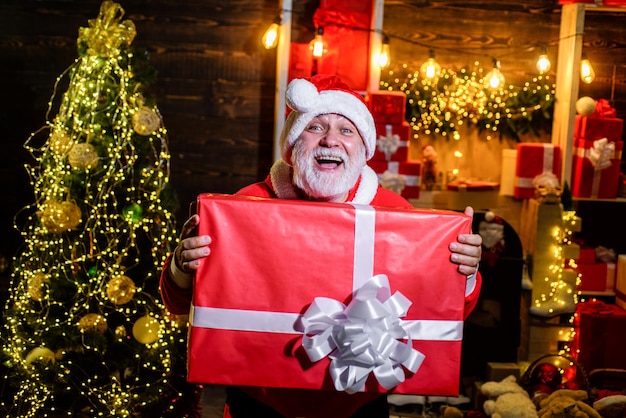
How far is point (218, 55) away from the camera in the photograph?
4.28 metres

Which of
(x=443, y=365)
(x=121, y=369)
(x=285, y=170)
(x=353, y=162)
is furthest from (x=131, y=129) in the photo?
(x=443, y=365)

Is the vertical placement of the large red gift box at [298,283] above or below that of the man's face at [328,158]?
below

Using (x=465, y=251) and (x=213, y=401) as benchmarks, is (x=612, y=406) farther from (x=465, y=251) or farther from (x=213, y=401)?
(x=213, y=401)

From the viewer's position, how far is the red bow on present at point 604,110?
13.5ft

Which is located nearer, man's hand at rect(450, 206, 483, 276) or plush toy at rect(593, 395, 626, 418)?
man's hand at rect(450, 206, 483, 276)

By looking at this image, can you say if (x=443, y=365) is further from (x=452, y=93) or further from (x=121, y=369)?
(x=452, y=93)

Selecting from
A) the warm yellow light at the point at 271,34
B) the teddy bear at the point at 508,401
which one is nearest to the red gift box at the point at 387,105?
the warm yellow light at the point at 271,34

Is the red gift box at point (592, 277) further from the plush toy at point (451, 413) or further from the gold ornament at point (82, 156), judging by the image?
the gold ornament at point (82, 156)

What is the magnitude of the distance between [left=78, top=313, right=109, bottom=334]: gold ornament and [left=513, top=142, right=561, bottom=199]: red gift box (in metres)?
2.17

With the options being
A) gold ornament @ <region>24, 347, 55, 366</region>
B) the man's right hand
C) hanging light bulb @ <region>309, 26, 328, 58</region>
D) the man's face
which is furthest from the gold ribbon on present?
the man's right hand

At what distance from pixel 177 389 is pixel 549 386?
159 centimetres

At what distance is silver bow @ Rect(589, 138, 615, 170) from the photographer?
402 centimetres

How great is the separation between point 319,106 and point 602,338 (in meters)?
2.47

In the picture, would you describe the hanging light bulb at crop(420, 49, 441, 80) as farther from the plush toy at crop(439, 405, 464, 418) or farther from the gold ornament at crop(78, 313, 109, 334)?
the gold ornament at crop(78, 313, 109, 334)
